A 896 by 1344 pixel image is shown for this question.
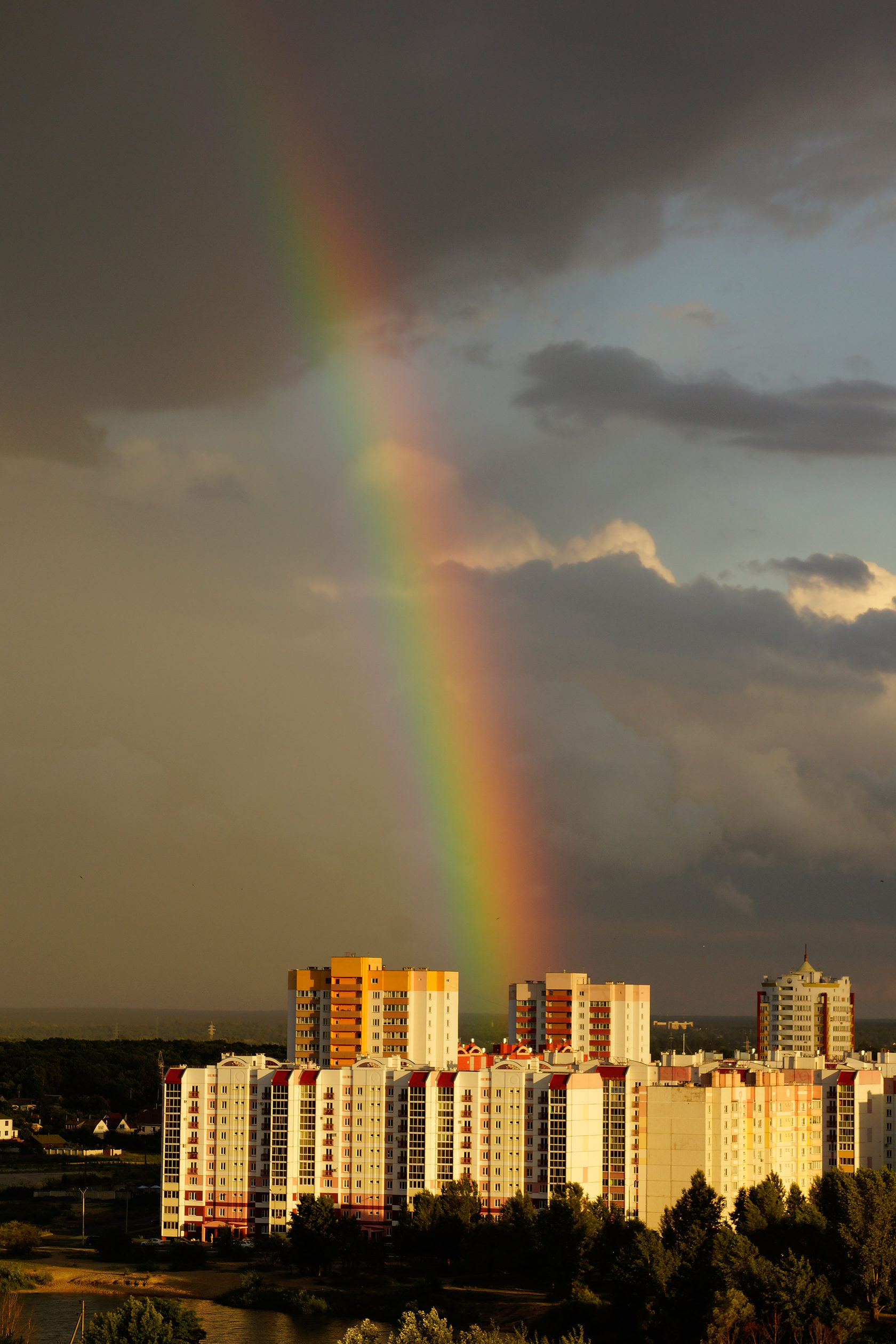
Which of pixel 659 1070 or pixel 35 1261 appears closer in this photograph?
pixel 35 1261

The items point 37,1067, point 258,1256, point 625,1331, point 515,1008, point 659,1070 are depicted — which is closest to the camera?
point 625,1331

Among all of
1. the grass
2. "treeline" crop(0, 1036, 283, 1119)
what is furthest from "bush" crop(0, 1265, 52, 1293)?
"treeline" crop(0, 1036, 283, 1119)

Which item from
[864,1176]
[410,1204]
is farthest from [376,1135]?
[864,1176]

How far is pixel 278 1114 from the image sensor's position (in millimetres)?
39188

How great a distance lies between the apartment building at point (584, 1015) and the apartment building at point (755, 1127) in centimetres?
1295

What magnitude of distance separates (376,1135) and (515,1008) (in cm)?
2029

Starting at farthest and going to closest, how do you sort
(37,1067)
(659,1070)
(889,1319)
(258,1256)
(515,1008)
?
(37,1067), (515,1008), (659,1070), (258,1256), (889,1319)

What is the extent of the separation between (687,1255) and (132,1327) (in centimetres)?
1040

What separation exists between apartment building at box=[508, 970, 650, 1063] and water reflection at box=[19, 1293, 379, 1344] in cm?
2476

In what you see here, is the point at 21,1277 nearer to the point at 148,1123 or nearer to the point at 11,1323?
the point at 11,1323

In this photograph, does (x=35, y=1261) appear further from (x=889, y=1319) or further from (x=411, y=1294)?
(x=889, y=1319)

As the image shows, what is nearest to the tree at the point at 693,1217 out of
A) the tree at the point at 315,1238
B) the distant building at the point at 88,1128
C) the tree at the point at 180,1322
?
the tree at the point at 315,1238

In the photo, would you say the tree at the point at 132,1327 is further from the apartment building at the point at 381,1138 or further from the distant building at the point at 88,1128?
the distant building at the point at 88,1128

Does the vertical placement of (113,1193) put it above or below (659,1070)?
below
